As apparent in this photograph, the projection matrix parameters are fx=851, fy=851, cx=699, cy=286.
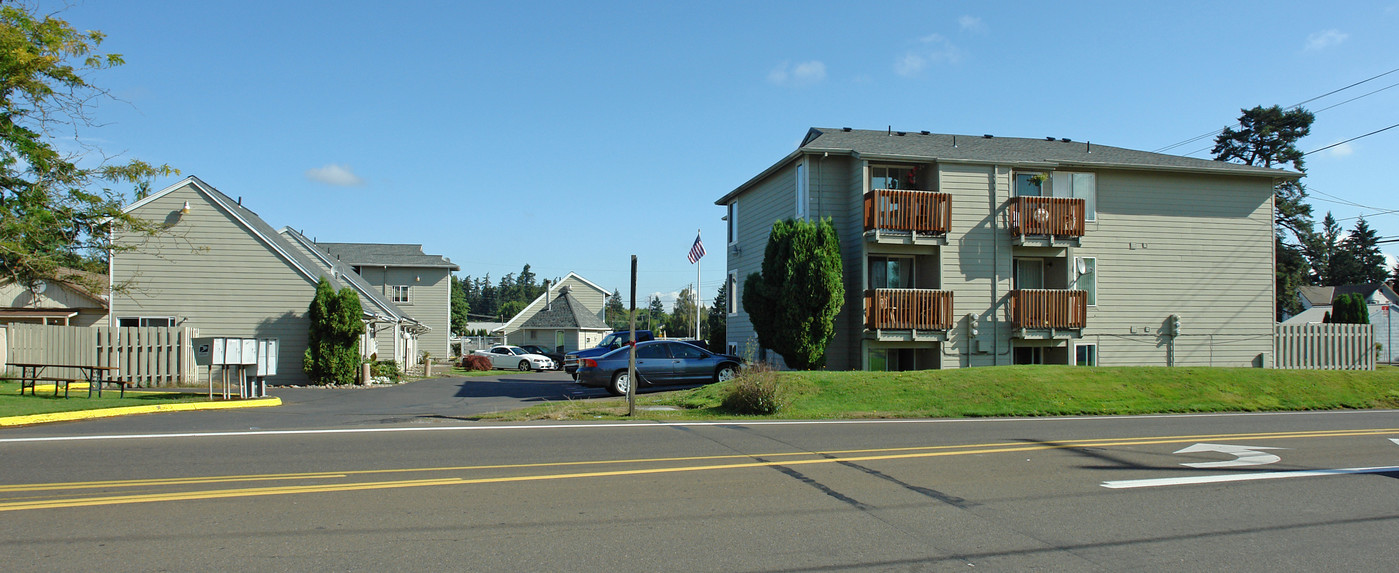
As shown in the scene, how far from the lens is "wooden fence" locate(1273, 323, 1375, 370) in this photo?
26375mm

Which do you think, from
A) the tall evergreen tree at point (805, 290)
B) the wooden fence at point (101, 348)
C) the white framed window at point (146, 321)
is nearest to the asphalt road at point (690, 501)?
the tall evergreen tree at point (805, 290)

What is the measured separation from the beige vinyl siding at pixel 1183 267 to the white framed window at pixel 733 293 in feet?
35.8

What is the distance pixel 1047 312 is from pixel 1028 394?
6.03m

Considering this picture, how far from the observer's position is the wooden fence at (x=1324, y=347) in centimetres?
2638

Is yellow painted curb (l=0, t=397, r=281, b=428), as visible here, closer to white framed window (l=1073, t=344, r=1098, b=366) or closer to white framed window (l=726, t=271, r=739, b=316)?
white framed window (l=726, t=271, r=739, b=316)

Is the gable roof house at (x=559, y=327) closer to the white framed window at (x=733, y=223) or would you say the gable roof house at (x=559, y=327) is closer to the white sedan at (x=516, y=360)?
the white sedan at (x=516, y=360)

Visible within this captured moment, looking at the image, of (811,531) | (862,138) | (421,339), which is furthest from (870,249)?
(421,339)

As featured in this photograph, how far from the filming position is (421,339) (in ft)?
163

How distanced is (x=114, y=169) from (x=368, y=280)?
2782 centimetres

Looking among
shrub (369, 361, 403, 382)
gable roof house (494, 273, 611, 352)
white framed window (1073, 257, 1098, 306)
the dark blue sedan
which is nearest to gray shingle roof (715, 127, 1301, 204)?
white framed window (1073, 257, 1098, 306)

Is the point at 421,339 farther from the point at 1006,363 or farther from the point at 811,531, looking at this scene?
the point at 811,531

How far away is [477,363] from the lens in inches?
1715

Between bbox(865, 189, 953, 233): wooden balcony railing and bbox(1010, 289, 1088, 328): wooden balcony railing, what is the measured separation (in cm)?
300

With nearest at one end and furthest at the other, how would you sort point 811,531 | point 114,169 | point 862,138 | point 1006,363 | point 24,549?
point 24,549 → point 811,531 → point 114,169 → point 1006,363 → point 862,138
